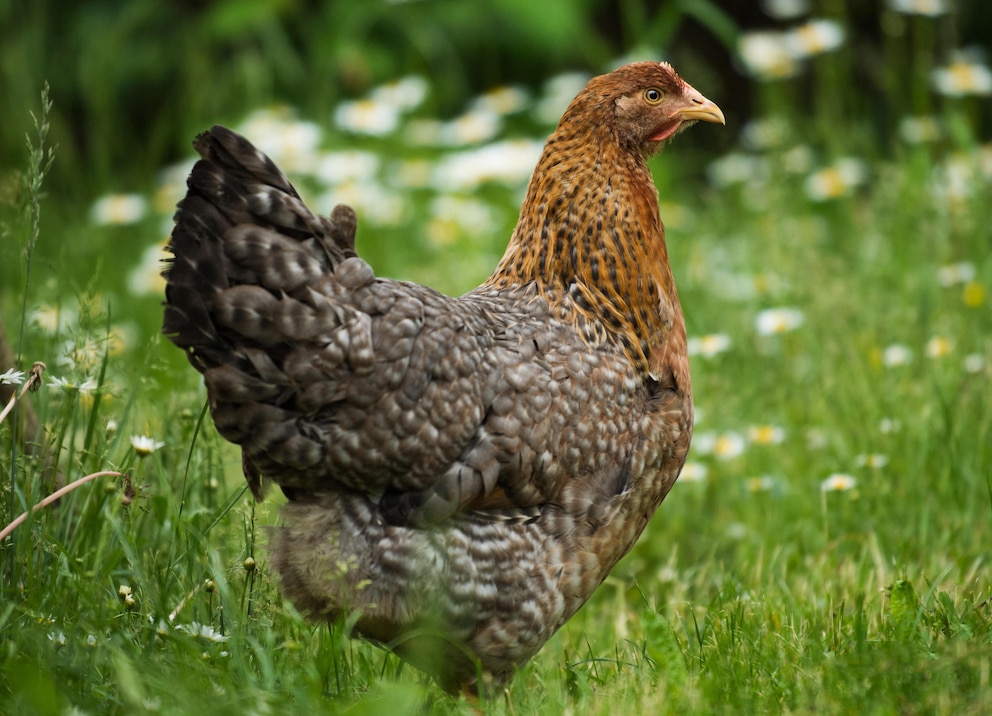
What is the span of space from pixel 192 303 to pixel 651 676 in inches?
58.5

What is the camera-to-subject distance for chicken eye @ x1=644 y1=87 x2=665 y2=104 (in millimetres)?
3500

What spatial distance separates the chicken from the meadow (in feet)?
0.57

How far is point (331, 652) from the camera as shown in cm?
275

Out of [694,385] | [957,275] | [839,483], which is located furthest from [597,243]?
[957,275]

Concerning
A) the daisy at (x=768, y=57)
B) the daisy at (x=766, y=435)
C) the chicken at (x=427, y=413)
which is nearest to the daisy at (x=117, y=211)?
the daisy at (x=768, y=57)

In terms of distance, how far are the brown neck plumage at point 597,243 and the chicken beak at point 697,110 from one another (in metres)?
0.24

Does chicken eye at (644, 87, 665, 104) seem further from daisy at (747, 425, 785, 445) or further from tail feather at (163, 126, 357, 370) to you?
daisy at (747, 425, 785, 445)

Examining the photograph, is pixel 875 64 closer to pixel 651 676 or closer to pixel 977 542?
pixel 977 542

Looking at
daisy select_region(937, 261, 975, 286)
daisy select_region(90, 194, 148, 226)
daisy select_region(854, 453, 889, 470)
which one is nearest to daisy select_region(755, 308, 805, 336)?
daisy select_region(937, 261, 975, 286)

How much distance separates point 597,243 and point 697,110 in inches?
22.5

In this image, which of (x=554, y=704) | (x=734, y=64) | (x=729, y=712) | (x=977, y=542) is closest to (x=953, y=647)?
(x=729, y=712)

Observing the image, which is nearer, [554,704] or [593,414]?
[554,704]

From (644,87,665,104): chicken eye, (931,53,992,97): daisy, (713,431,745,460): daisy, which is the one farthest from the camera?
(931,53,992,97): daisy

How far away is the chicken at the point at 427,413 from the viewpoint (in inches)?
108
